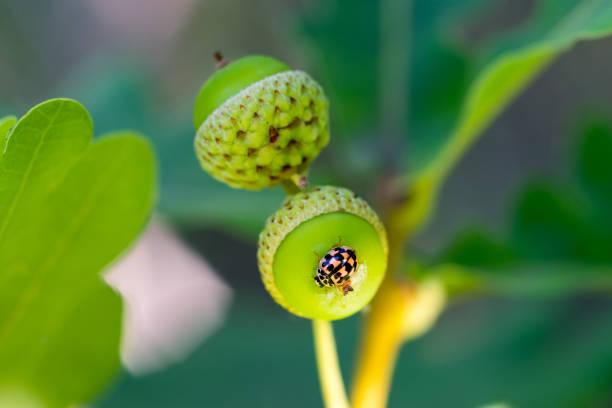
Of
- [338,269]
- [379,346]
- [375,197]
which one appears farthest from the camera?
[375,197]

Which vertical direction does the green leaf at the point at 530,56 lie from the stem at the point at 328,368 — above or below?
above

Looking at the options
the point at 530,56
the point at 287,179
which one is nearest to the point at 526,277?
the point at 530,56

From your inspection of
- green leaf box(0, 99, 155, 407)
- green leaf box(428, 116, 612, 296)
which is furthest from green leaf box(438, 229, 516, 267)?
green leaf box(0, 99, 155, 407)

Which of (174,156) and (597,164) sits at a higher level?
(174,156)

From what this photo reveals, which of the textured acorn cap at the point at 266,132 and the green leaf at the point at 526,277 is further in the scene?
the green leaf at the point at 526,277

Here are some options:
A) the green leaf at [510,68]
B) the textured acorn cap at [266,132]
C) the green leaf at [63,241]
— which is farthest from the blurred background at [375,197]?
the textured acorn cap at [266,132]

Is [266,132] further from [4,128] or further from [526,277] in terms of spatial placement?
[526,277]

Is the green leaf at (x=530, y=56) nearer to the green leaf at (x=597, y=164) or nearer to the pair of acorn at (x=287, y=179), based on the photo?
the pair of acorn at (x=287, y=179)

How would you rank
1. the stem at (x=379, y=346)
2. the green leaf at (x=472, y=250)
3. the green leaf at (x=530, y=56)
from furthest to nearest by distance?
1. the green leaf at (x=472, y=250)
2. the stem at (x=379, y=346)
3. the green leaf at (x=530, y=56)

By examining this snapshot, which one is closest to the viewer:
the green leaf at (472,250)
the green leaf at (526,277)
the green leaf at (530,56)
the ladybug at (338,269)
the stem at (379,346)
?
the ladybug at (338,269)
